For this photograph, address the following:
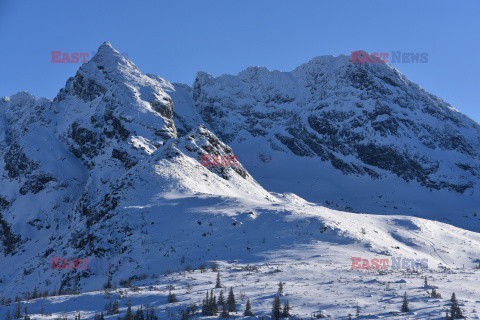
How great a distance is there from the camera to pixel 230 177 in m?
54.9

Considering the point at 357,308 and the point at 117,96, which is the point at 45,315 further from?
the point at 117,96

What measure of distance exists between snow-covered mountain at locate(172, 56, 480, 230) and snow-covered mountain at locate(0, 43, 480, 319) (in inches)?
25.4

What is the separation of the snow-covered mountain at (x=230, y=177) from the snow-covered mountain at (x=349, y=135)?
64 cm

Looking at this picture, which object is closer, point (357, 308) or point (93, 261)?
point (357, 308)

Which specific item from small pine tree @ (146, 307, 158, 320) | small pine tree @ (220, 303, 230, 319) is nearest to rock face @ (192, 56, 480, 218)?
small pine tree @ (220, 303, 230, 319)

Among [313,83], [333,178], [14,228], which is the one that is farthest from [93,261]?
[313,83]

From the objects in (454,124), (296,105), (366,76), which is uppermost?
(366,76)

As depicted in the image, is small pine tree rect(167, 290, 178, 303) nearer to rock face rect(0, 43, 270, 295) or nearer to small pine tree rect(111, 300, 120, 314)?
small pine tree rect(111, 300, 120, 314)

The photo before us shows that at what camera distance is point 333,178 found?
109 metres

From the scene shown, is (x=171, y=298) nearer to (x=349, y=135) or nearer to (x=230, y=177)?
(x=230, y=177)

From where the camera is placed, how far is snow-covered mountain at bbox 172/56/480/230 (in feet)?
328

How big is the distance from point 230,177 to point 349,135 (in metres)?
79.4

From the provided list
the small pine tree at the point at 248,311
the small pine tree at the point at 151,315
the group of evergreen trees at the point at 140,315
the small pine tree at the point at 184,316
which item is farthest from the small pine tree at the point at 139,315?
the small pine tree at the point at 248,311

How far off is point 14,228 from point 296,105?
107830 millimetres
